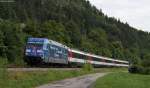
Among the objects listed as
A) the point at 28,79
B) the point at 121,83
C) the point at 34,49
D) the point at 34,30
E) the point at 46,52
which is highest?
the point at 34,30

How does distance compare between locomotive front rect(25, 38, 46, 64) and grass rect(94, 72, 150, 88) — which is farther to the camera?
locomotive front rect(25, 38, 46, 64)

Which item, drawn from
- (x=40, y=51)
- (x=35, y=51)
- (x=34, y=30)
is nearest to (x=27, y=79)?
(x=40, y=51)

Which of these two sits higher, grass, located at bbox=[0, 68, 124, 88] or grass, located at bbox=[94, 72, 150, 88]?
grass, located at bbox=[0, 68, 124, 88]

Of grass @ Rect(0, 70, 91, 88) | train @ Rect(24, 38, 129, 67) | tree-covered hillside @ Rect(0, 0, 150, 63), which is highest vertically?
tree-covered hillside @ Rect(0, 0, 150, 63)

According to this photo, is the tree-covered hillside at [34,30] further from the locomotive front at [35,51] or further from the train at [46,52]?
the train at [46,52]

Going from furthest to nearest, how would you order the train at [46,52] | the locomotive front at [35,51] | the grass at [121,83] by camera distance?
1. the train at [46,52]
2. the locomotive front at [35,51]
3. the grass at [121,83]

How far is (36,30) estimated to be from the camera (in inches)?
3538

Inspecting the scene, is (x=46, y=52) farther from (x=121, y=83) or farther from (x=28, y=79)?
(x=28, y=79)

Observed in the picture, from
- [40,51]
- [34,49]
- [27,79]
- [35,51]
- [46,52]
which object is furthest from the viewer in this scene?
[34,49]

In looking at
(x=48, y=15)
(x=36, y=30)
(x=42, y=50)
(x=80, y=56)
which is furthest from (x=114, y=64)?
(x=48, y=15)

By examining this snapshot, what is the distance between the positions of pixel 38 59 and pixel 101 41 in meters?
136

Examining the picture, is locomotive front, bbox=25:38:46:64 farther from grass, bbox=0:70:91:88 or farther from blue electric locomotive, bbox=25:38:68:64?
grass, bbox=0:70:91:88

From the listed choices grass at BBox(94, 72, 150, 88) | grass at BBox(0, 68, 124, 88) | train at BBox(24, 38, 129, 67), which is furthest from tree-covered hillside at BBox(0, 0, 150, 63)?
grass at BBox(94, 72, 150, 88)

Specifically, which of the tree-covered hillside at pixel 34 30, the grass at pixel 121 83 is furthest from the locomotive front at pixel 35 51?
the grass at pixel 121 83
